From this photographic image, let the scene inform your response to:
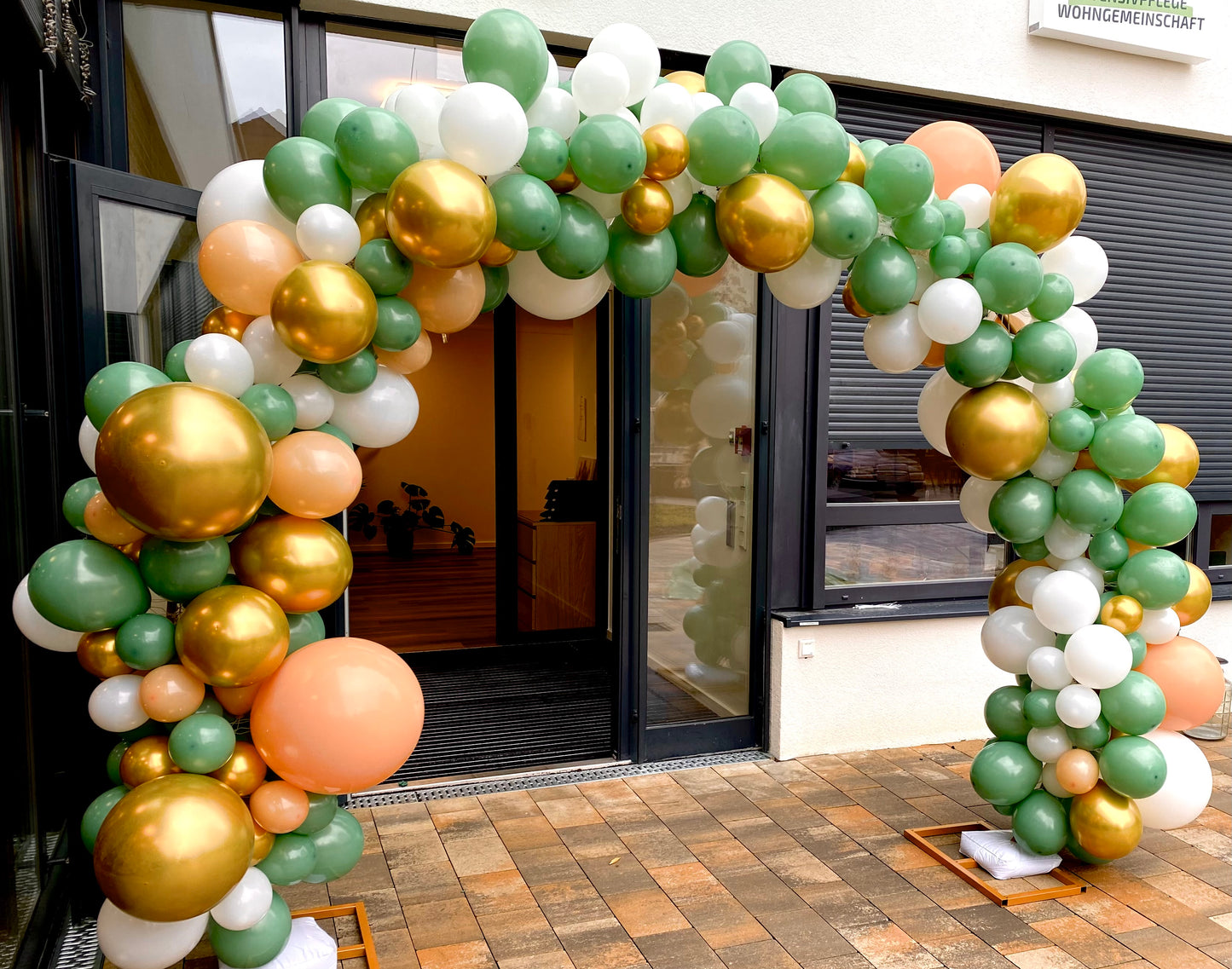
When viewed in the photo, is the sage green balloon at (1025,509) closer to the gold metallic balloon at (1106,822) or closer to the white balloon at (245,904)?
the gold metallic balloon at (1106,822)

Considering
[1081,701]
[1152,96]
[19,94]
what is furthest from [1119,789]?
[19,94]

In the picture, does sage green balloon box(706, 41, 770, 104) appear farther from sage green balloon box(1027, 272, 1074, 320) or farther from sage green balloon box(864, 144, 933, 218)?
sage green balloon box(1027, 272, 1074, 320)

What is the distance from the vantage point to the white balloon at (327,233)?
2.17 meters

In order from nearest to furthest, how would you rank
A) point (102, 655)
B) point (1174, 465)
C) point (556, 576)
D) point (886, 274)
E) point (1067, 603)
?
point (102, 655) → point (886, 274) → point (1067, 603) → point (1174, 465) → point (556, 576)

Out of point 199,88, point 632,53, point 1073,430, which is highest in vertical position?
point 199,88

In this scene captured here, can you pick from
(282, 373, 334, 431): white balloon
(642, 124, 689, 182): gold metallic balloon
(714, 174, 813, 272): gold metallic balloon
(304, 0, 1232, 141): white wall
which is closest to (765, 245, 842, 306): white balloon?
(714, 174, 813, 272): gold metallic balloon

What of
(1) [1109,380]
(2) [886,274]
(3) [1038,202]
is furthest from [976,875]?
(3) [1038,202]

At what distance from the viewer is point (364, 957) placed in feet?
8.71

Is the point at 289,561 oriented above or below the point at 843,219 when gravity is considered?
below

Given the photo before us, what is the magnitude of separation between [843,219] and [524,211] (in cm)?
83

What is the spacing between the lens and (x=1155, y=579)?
291 cm

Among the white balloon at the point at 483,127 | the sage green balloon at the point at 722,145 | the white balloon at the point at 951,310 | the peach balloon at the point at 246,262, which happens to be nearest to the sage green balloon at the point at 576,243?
the sage green balloon at the point at 722,145

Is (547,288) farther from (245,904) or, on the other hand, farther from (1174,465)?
(1174,465)

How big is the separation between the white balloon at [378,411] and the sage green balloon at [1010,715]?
212 centimetres
